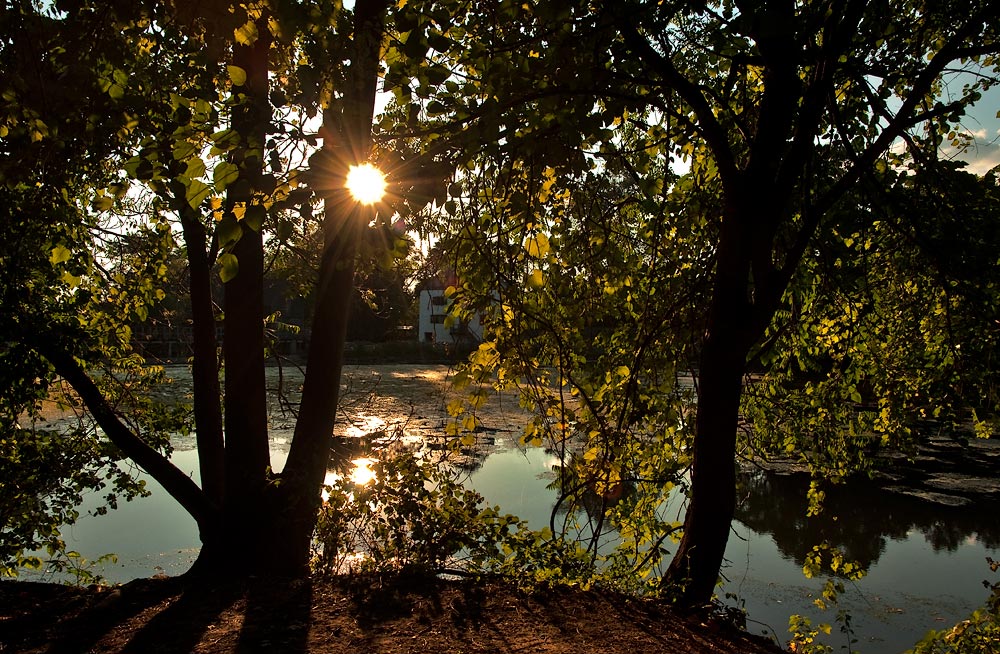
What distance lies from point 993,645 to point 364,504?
3756mm

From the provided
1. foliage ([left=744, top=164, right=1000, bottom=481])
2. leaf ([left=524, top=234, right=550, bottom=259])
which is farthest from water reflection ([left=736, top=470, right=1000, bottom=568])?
leaf ([left=524, top=234, right=550, bottom=259])

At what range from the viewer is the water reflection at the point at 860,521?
851 cm

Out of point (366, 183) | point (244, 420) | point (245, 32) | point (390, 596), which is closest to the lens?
point (366, 183)

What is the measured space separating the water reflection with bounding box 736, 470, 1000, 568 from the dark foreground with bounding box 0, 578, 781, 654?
4.83 metres

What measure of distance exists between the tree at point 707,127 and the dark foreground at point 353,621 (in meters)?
0.56

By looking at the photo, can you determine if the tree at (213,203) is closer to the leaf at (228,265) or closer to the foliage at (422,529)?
the leaf at (228,265)

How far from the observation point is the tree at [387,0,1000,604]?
2812mm

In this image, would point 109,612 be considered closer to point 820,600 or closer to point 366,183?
point 366,183

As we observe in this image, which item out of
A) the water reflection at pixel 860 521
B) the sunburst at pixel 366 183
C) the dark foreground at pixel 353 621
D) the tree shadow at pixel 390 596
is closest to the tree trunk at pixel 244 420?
the dark foreground at pixel 353 621

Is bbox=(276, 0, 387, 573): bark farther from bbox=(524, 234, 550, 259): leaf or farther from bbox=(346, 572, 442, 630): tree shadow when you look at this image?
bbox=(524, 234, 550, 259): leaf

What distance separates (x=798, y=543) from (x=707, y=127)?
710cm

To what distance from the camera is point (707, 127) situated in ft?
11.3

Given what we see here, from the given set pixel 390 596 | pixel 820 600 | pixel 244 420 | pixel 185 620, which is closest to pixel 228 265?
pixel 185 620

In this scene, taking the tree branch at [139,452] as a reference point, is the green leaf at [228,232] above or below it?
above
